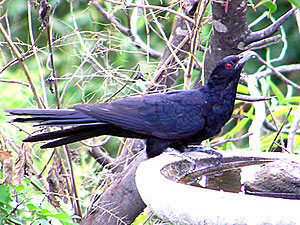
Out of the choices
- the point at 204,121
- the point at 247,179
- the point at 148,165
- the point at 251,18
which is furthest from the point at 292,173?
the point at 251,18

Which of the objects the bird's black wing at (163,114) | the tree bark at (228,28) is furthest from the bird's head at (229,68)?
the tree bark at (228,28)

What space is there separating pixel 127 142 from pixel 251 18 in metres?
4.42

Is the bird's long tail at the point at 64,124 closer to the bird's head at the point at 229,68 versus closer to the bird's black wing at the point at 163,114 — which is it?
the bird's black wing at the point at 163,114

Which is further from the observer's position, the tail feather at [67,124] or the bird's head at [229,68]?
the bird's head at [229,68]

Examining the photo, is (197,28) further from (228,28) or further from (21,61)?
(21,61)

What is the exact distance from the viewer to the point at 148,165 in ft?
6.64

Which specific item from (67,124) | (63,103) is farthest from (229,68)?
(63,103)

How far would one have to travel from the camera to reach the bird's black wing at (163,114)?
2574mm

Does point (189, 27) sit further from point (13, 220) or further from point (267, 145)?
point (13, 220)

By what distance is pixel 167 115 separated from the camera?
2648mm

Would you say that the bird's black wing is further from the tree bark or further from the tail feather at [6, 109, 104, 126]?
the tree bark

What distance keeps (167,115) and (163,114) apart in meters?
0.03

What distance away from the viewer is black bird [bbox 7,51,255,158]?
2496 mm

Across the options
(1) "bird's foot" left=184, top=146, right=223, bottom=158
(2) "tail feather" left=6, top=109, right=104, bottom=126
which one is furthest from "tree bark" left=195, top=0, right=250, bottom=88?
(2) "tail feather" left=6, top=109, right=104, bottom=126
